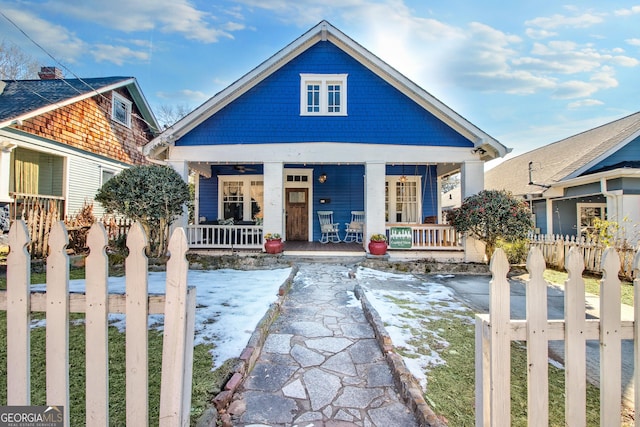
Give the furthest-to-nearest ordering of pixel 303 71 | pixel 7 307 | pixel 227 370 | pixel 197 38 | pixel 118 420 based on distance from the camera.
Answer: pixel 197 38 → pixel 303 71 → pixel 227 370 → pixel 118 420 → pixel 7 307

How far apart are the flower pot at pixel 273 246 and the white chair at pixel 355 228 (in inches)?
128

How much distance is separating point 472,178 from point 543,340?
801cm

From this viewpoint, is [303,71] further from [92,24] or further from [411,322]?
[411,322]

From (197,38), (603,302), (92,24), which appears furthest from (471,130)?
(92,24)

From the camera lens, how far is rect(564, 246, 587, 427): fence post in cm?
146

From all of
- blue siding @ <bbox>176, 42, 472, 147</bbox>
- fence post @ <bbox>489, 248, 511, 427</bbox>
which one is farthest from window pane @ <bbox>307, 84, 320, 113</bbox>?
fence post @ <bbox>489, 248, 511, 427</bbox>

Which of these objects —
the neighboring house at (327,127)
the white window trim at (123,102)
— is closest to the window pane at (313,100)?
the neighboring house at (327,127)

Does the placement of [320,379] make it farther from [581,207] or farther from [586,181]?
[581,207]

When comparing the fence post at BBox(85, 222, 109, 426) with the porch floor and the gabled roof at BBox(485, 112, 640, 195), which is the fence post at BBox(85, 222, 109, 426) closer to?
the porch floor

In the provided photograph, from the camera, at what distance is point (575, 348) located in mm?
1469

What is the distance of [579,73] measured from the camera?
10.1 meters

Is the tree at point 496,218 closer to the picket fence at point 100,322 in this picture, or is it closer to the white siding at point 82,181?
the picket fence at point 100,322

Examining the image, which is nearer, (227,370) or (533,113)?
(227,370)

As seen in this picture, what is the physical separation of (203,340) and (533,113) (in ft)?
53.6
